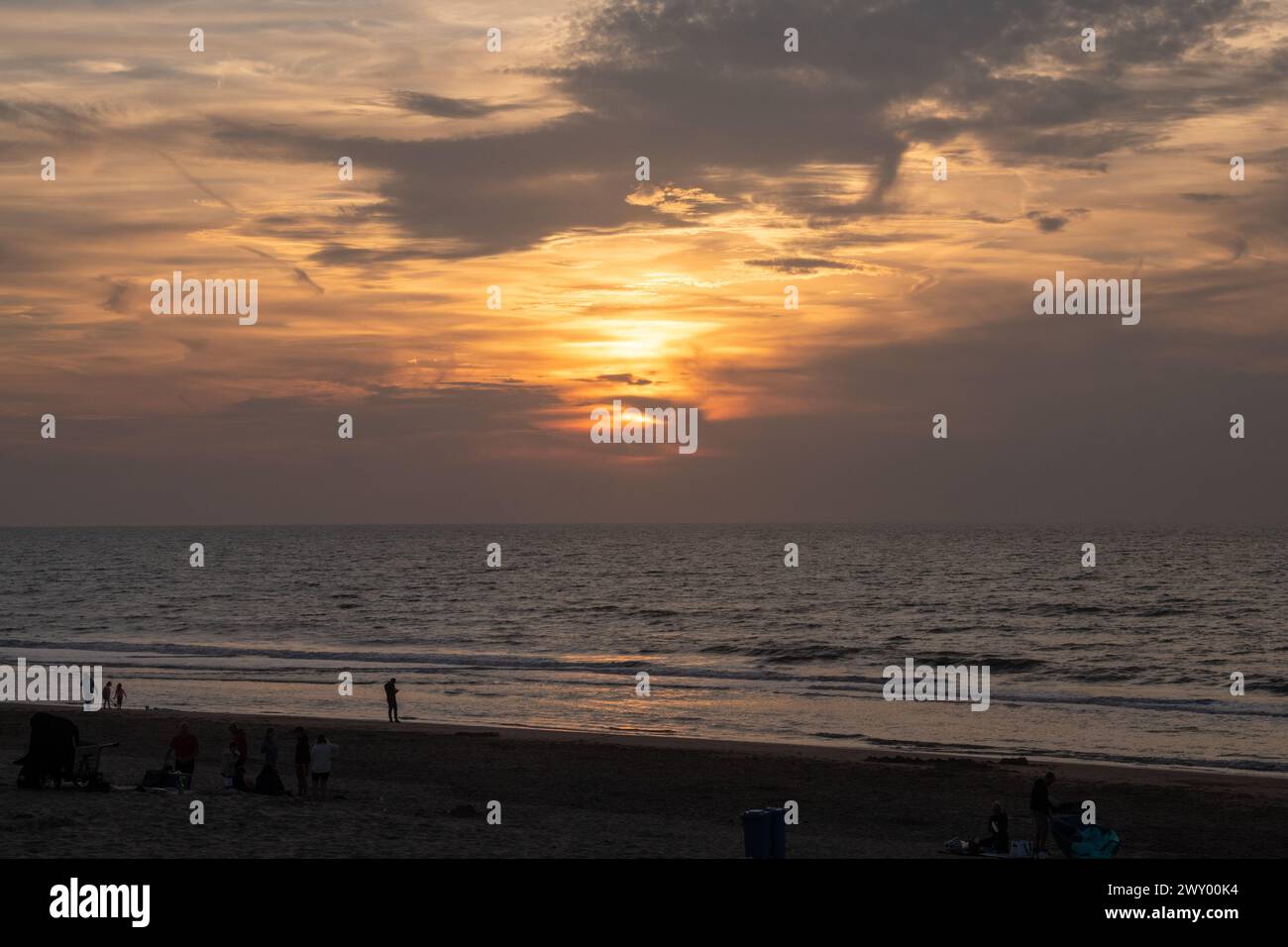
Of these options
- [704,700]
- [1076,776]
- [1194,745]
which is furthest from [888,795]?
[704,700]

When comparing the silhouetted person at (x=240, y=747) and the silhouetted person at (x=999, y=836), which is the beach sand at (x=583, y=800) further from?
the silhouetted person at (x=999, y=836)

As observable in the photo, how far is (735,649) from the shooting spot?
7319 centimetres

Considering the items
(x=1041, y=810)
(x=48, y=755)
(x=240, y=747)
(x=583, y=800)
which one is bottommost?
(x=583, y=800)

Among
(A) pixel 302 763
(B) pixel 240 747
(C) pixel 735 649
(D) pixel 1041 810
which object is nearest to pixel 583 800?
(A) pixel 302 763

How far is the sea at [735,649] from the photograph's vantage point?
141ft

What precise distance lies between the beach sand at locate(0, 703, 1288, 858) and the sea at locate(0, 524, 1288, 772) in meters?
4.37

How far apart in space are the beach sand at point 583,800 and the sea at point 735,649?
14.4 ft

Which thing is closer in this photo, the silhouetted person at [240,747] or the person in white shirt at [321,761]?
the person in white shirt at [321,761]

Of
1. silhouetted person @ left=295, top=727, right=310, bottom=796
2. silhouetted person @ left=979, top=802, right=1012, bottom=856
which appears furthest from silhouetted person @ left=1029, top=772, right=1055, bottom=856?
silhouetted person @ left=295, top=727, right=310, bottom=796

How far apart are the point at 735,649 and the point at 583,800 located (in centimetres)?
4545

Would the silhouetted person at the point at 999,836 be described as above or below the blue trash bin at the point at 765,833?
below

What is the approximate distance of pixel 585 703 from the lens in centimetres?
4944
